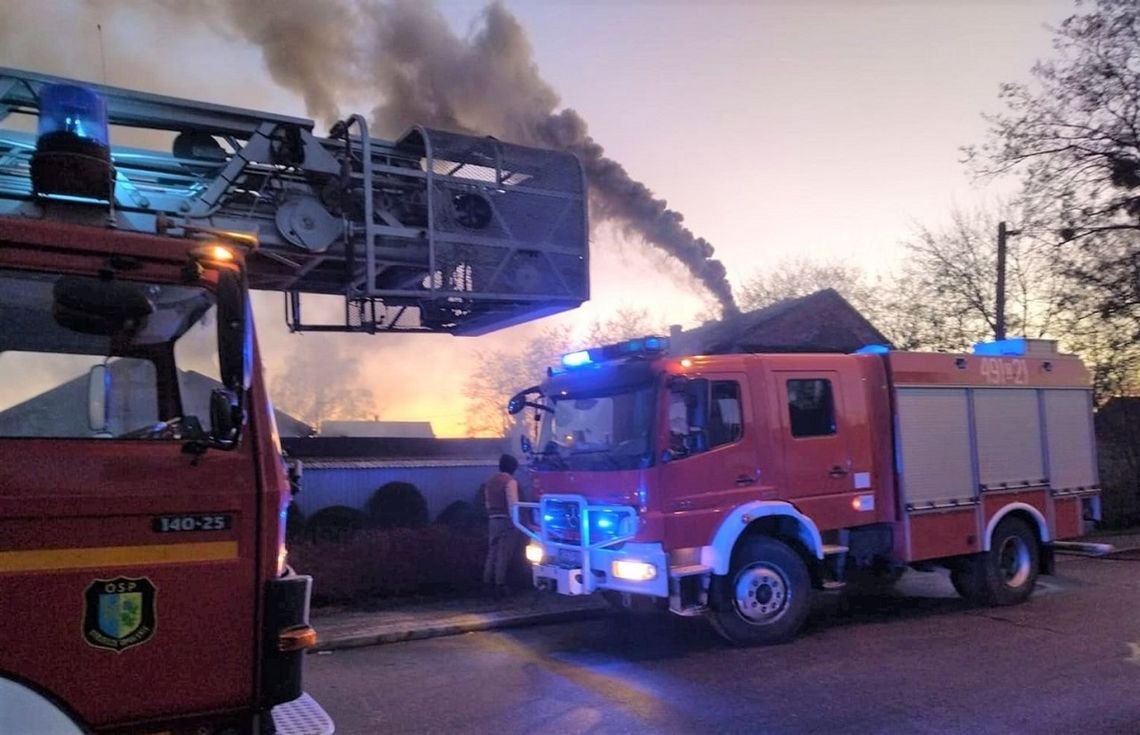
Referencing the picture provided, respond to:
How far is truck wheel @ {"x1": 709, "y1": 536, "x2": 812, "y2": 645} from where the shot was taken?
24.8 feet

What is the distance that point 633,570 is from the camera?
7.36 m

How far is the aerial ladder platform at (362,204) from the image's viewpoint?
561cm

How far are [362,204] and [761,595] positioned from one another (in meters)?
4.94

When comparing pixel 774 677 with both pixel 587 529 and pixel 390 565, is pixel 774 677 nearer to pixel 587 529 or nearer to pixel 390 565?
pixel 587 529

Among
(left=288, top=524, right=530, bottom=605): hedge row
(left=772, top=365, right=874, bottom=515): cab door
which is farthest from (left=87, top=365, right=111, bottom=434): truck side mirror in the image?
(left=288, top=524, right=530, bottom=605): hedge row

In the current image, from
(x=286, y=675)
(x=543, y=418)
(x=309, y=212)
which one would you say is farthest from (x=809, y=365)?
(x=286, y=675)

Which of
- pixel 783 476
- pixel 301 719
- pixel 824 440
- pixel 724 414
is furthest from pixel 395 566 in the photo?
pixel 301 719

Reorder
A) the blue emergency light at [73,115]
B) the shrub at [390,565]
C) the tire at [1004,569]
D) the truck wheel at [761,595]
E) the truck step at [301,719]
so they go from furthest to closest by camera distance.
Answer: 1. the shrub at [390,565]
2. the tire at [1004,569]
3. the truck wheel at [761,595]
4. the blue emergency light at [73,115]
5. the truck step at [301,719]

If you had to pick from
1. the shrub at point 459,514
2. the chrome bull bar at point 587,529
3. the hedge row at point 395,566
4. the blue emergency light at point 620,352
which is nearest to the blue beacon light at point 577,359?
the blue emergency light at point 620,352

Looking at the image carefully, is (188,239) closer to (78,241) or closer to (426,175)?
(78,241)

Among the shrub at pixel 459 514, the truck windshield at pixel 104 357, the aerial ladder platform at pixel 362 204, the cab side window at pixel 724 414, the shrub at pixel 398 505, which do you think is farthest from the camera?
the shrub at pixel 398 505

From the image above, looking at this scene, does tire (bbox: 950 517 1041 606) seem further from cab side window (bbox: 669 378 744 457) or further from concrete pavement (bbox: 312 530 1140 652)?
concrete pavement (bbox: 312 530 1140 652)

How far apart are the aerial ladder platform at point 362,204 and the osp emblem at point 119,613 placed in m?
2.35

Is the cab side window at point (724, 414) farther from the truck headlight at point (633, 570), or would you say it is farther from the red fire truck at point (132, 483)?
the red fire truck at point (132, 483)
